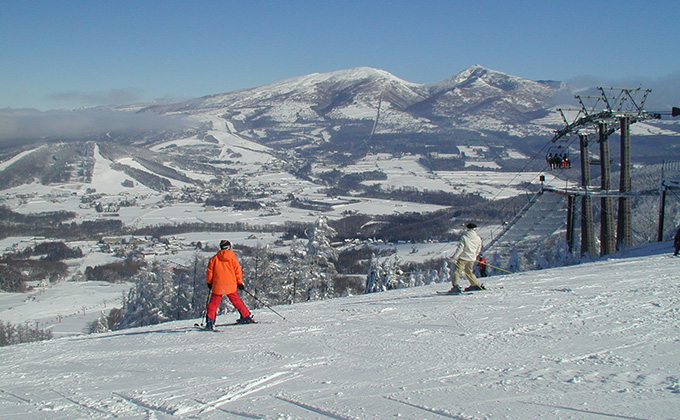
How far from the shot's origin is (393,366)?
4844 millimetres

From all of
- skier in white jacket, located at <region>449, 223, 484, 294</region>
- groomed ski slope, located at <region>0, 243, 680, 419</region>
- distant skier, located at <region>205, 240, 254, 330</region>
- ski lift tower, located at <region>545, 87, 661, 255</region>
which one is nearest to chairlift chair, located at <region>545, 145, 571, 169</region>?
ski lift tower, located at <region>545, 87, 661, 255</region>

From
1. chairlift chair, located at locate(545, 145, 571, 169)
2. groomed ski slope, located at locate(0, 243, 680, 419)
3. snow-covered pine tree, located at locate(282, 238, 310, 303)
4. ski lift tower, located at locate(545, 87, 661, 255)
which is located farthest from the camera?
snow-covered pine tree, located at locate(282, 238, 310, 303)

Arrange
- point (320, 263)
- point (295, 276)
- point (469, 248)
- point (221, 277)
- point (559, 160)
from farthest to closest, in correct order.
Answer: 1. point (320, 263)
2. point (295, 276)
3. point (559, 160)
4. point (469, 248)
5. point (221, 277)

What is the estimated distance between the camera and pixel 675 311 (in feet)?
20.6

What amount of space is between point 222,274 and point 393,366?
11.1ft

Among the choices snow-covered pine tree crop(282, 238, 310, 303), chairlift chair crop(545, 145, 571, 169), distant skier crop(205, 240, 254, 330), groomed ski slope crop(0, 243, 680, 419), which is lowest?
snow-covered pine tree crop(282, 238, 310, 303)

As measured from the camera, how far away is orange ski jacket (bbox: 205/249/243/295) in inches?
290

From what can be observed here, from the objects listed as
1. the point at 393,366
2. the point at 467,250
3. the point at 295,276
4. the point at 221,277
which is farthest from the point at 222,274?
the point at 295,276

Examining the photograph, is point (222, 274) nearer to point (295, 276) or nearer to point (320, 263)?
point (295, 276)

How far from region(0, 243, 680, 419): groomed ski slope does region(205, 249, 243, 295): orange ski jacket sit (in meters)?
0.61

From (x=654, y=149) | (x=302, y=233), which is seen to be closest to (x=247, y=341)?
(x=302, y=233)

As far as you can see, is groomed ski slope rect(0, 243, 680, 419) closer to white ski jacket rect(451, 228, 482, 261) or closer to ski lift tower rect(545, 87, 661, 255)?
white ski jacket rect(451, 228, 482, 261)

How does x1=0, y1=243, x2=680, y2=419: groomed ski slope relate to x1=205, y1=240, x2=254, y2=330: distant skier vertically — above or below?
below

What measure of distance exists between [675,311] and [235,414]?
5443 mm
